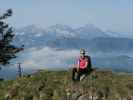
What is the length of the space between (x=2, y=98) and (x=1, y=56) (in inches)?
1342

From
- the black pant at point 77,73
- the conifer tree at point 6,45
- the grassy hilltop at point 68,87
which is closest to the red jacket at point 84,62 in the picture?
the black pant at point 77,73

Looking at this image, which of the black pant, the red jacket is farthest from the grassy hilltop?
the red jacket

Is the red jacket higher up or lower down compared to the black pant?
higher up

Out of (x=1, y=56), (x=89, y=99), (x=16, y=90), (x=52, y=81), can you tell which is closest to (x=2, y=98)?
(x=16, y=90)

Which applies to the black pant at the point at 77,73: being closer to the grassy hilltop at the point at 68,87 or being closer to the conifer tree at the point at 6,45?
the grassy hilltop at the point at 68,87

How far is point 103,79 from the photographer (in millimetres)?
29781

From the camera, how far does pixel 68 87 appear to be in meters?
29.9

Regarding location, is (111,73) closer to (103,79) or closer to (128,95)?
(103,79)

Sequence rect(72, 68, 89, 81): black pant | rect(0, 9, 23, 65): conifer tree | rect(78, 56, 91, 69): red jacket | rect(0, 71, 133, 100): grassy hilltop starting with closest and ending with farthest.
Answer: rect(0, 71, 133, 100): grassy hilltop
rect(78, 56, 91, 69): red jacket
rect(72, 68, 89, 81): black pant
rect(0, 9, 23, 65): conifer tree

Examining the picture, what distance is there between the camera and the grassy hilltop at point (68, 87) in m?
28.4

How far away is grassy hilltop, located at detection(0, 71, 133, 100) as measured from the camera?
28406 millimetres

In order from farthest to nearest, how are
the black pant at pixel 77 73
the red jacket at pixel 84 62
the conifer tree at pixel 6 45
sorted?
1. the conifer tree at pixel 6 45
2. the black pant at pixel 77 73
3. the red jacket at pixel 84 62

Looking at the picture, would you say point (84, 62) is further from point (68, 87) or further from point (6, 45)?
point (6, 45)

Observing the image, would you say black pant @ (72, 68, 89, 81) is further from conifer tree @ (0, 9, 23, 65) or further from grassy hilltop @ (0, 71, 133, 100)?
conifer tree @ (0, 9, 23, 65)
